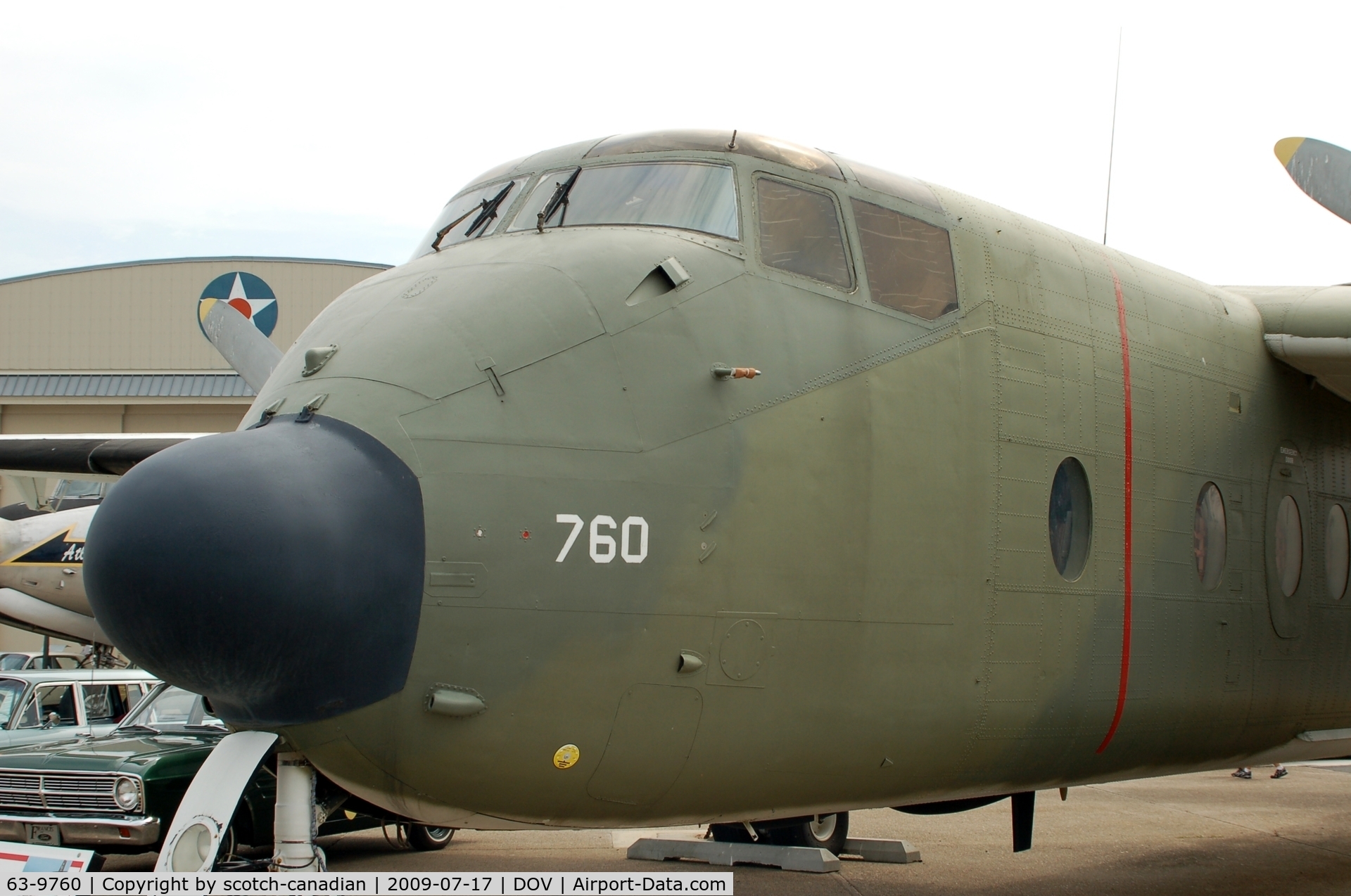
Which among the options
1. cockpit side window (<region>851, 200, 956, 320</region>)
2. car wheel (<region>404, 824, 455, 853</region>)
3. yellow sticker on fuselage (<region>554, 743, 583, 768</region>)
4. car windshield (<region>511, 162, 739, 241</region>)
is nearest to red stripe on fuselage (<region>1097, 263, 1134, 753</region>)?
cockpit side window (<region>851, 200, 956, 320</region>)

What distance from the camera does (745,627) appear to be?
5.01 metres

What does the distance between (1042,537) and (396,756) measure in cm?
349

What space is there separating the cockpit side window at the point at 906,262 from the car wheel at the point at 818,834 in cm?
597

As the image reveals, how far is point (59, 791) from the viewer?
375 inches

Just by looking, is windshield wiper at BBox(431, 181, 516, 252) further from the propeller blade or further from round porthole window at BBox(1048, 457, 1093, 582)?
the propeller blade

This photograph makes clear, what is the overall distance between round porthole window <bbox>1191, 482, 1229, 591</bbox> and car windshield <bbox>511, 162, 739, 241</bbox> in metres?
3.63

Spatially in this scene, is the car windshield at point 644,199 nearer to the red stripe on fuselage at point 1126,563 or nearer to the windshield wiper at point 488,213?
the windshield wiper at point 488,213

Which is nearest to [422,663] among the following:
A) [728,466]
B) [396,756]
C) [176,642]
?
[396,756]

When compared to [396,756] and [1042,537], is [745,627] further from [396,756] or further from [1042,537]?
[1042,537]

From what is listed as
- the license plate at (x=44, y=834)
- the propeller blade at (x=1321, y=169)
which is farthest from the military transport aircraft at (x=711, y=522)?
the license plate at (x=44, y=834)

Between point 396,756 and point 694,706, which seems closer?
point 396,756

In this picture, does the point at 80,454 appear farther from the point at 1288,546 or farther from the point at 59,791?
the point at 1288,546

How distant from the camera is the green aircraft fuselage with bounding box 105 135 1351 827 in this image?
4523 mm

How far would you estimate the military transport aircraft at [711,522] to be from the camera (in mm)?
4133
